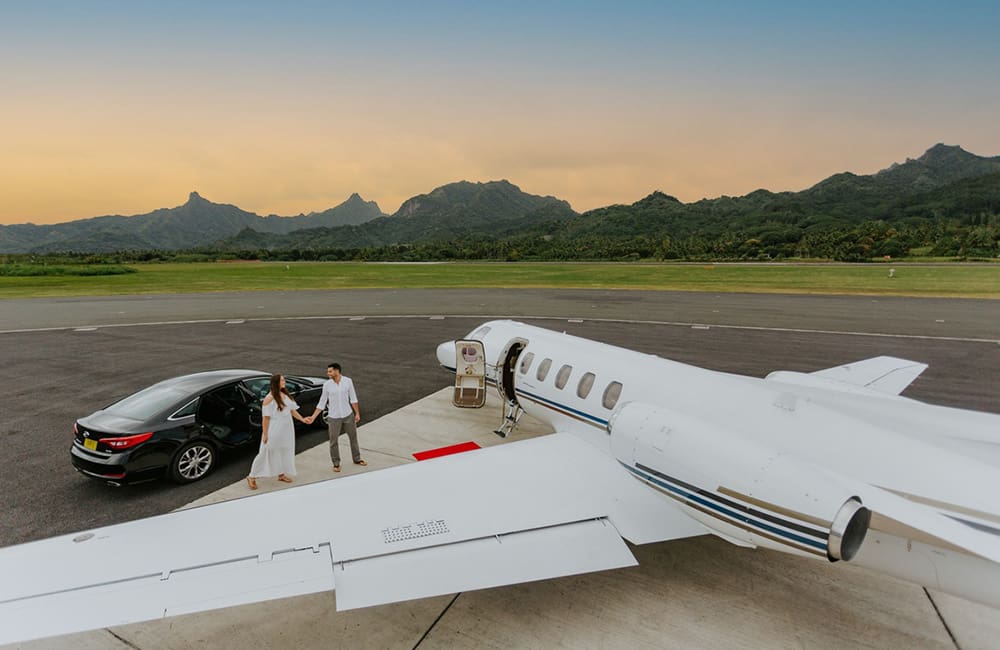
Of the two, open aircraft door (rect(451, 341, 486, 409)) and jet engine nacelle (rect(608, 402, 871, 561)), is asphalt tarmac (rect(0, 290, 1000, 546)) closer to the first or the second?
open aircraft door (rect(451, 341, 486, 409))

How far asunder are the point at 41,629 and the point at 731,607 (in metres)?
6.31

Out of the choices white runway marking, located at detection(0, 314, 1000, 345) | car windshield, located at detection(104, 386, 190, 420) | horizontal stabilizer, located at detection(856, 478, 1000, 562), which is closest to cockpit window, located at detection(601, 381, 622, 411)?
horizontal stabilizer, located at detection(856, 478, 1000, 562)

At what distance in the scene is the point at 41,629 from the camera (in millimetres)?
3584

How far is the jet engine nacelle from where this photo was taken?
4.04 metres

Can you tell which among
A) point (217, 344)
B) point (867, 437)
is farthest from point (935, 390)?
point (217, 344)

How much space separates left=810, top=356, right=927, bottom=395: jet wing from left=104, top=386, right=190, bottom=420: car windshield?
1244 cm

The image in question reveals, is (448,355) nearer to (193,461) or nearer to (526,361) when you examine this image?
(526,361)

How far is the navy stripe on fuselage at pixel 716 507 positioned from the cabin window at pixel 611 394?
1.99m

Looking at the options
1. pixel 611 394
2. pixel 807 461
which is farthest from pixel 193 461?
pixel 807 461

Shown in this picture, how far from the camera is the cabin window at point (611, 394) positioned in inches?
297

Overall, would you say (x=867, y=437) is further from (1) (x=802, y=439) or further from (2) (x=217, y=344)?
(2) (x=217, y=344)

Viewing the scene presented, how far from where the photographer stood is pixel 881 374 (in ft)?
37.0

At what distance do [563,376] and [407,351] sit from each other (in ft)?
36.6

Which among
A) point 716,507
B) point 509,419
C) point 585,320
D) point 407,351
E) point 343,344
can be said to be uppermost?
point 716,507
